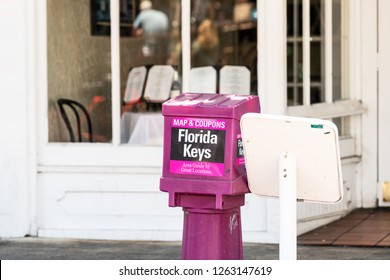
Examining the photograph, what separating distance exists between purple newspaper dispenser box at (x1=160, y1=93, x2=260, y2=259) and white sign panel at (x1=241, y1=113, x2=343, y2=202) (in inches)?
8.6

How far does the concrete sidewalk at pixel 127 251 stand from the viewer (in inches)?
284

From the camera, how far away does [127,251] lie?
7.43 m

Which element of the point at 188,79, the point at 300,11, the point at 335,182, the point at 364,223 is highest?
the point at 300,11

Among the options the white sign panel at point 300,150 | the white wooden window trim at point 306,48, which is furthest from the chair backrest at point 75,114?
the white sign panel at point 300,150

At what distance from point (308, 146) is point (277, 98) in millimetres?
2806

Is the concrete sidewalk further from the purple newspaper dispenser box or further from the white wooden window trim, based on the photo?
the purple newspaper dispenser box

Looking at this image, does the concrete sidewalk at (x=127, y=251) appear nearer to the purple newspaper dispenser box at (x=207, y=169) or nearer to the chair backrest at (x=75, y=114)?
the chair backrest at (x=75, y=114)

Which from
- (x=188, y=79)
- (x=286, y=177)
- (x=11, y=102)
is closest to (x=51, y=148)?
(x=11, y=102)

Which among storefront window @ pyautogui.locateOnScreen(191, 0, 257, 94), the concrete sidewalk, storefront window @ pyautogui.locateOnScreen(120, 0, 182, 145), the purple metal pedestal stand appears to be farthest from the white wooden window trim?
the purple metal pedestal stand

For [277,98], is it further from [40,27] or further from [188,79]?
[40,27]

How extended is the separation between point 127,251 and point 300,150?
286 centimetres

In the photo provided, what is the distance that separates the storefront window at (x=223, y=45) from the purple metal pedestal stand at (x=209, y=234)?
2.65 meters

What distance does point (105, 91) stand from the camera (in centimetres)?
805
